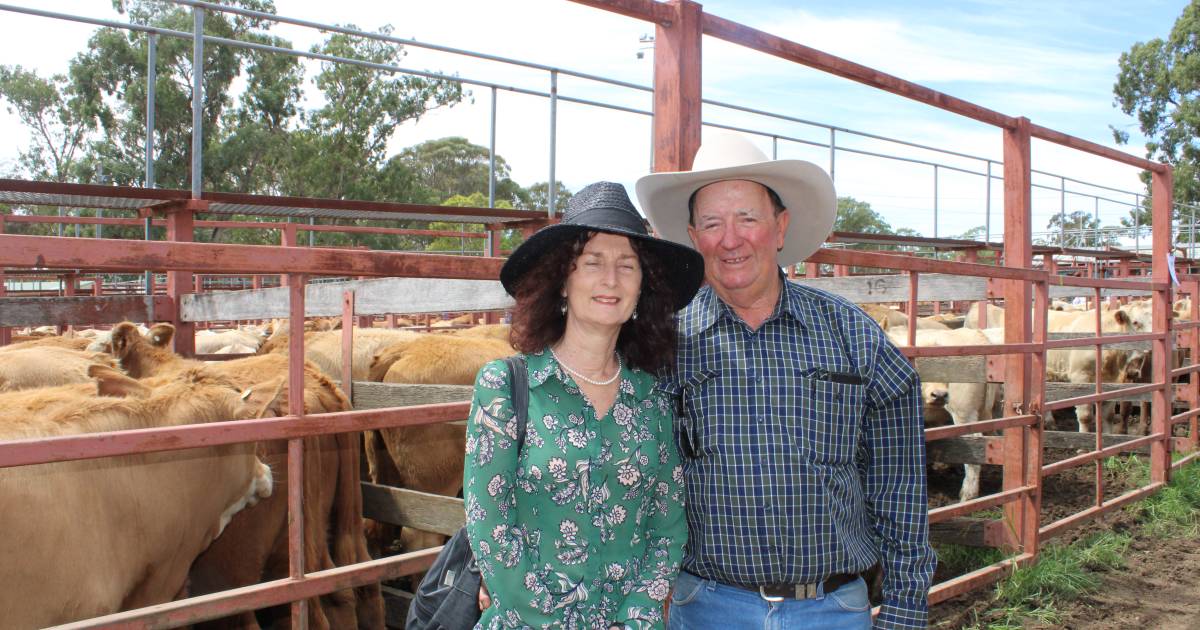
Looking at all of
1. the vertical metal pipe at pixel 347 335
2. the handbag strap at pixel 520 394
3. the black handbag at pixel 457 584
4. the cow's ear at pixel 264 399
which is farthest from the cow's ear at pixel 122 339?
the handbag strap at pixel 520 394

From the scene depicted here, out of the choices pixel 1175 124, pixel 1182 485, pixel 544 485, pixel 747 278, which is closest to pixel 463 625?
pixel 544 485

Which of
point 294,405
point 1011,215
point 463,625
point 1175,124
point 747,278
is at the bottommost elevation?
point 463,625

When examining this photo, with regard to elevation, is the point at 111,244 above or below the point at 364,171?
below

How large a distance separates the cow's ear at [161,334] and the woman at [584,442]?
12.4ft

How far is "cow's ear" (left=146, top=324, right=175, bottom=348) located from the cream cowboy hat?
3703 mm

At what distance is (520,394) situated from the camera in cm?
189

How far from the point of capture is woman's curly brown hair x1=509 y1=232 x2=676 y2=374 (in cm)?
207

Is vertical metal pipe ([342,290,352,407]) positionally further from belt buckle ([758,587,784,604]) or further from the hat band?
belt buckle ([758,587,784,604])

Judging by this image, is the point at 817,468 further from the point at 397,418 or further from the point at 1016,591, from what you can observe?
the point at 1016,591

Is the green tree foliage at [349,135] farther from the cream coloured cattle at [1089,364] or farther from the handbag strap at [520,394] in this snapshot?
the handbag strap at [520,394]

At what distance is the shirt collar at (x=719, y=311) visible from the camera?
7.55ft

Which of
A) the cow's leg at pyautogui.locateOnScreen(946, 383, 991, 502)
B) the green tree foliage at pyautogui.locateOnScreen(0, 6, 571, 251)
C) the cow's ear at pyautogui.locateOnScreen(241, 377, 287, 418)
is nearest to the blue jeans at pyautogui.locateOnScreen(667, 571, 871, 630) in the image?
the cow's ear at pyautogui.locateOnScreen(241, 377, 287, 418)

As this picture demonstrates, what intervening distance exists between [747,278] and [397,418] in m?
1.11

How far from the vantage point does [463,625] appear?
72.7 inches
